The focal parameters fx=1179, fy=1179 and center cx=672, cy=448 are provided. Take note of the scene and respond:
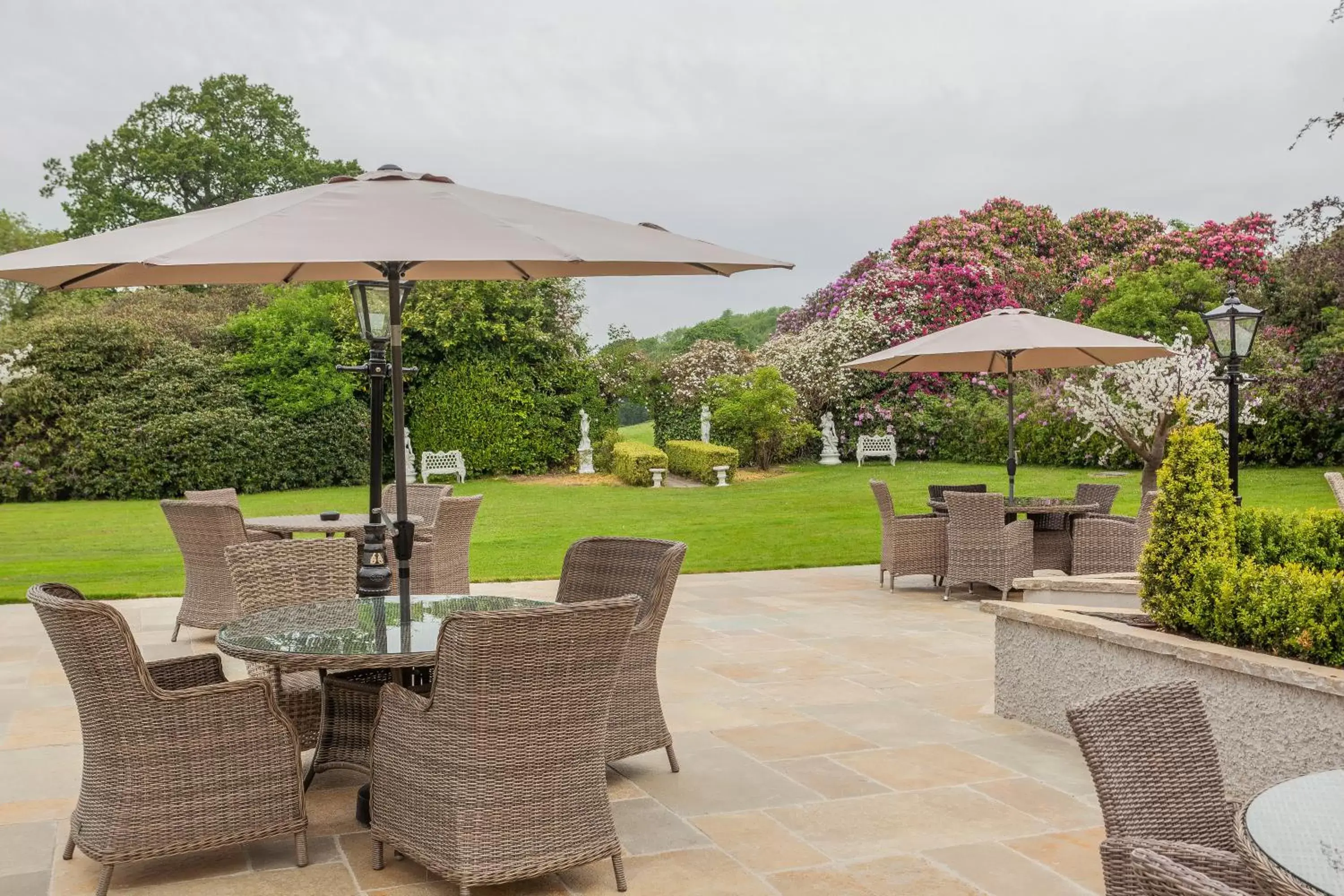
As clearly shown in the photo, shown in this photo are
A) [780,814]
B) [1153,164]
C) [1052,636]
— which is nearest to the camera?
[780,814]

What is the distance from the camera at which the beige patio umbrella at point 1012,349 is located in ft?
28.6

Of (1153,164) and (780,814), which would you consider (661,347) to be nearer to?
(1153,164)

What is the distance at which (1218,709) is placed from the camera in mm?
4176

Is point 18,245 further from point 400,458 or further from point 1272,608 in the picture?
point 1272,608

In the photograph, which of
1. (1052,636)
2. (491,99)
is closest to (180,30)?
(491,99)

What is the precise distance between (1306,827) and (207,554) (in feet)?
20.9

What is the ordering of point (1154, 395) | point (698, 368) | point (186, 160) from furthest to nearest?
point (186, 160) → point (698, 368) → point (1154, 395)

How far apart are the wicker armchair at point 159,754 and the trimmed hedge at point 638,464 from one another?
15.9m

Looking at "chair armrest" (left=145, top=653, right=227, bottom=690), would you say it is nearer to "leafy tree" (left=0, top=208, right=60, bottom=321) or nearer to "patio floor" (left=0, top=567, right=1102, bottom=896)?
"patio floor" (left=0, top=567, right=1102, bottom=896)

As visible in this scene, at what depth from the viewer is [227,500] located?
8.25 metres

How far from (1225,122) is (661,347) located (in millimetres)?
22527

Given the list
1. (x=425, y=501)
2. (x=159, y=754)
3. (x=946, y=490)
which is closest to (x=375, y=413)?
(x=159, y=754)

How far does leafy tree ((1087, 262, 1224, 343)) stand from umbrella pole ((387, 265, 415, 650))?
1937cm

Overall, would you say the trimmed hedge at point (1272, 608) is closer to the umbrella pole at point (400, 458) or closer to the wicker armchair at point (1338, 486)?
the umbrella pole at point (400, 458)
